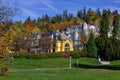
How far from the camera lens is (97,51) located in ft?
229

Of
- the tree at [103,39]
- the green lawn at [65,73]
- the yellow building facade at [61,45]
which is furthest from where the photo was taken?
the yellow building facade at [61,45]

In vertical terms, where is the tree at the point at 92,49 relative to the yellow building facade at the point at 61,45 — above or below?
below

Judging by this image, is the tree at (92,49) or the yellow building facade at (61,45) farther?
the yellow building facade at (61,45)

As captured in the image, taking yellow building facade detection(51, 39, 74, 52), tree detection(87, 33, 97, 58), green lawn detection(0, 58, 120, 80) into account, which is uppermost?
yellow building facade detection(51, 39, 74, 52)

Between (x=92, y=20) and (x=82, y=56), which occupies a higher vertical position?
(x=92, y=20)

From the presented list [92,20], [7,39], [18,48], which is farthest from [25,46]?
[7,39]

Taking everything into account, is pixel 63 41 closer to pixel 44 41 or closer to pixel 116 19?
pixel 44 41

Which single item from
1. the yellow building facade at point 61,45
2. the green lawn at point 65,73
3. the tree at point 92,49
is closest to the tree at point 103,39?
the tree at point 92,49

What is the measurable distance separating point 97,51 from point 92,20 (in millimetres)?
91700

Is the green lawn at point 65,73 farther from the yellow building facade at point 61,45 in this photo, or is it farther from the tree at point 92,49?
the yellow building facade at point 61,45

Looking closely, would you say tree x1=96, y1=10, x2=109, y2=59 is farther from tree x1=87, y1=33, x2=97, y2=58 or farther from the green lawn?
the green lawn

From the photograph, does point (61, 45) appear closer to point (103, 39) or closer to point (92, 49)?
point (103, 39)

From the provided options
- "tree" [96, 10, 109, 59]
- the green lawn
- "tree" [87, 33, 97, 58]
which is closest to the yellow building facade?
"tree" [96, 10, 109, 59]

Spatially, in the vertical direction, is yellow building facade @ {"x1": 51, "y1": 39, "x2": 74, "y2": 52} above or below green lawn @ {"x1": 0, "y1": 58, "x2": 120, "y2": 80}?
above
